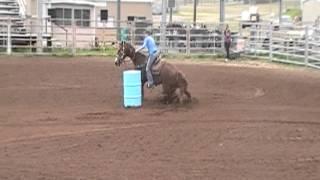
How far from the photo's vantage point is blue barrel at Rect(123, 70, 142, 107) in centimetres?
1513

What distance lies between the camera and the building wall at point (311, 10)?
150ft

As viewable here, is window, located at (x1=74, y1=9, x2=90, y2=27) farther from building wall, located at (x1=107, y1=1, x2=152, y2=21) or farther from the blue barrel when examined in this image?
the blue barrel

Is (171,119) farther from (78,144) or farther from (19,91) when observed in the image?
(19,91)

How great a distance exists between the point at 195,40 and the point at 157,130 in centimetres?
2114

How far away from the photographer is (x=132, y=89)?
1513cm

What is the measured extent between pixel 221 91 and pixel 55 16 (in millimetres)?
26661

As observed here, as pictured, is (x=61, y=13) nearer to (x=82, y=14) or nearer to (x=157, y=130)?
(x=82, y=14)

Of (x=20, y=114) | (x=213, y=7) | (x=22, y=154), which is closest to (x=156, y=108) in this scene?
(x=20, y=114)

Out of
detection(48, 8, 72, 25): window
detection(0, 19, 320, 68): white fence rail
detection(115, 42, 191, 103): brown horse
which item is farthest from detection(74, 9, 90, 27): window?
detection(115, 42, 191, 103): brown horse

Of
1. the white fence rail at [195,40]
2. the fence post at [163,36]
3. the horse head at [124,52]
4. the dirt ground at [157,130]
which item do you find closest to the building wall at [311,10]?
the white fence rail at [195,40]

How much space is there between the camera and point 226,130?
1227 centimetres

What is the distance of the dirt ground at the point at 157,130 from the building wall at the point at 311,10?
25418 mm

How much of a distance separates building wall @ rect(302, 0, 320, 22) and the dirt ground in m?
25.4

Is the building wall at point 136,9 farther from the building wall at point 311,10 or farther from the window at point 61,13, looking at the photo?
the building wall at point 311,10
